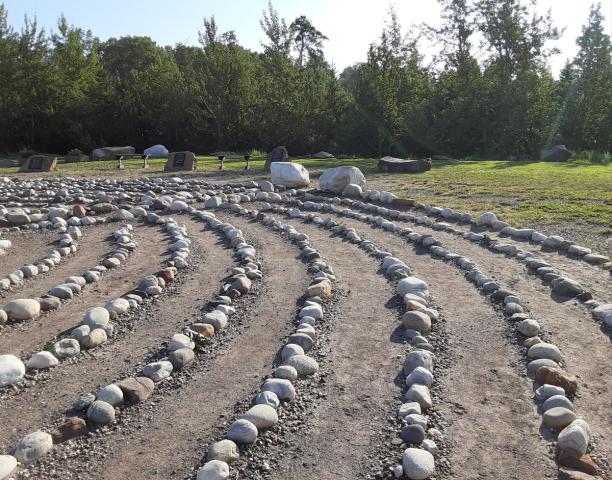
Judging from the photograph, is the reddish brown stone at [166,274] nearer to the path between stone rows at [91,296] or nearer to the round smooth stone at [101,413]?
the path between stone rows at [91,296]

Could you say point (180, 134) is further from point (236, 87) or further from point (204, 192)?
point (204, 192)

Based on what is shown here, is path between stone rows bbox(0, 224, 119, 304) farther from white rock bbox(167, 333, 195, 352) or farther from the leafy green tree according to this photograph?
the leafy green tree

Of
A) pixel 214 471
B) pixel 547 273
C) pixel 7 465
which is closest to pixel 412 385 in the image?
pixel 214 471

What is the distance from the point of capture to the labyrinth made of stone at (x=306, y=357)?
10.8 ft

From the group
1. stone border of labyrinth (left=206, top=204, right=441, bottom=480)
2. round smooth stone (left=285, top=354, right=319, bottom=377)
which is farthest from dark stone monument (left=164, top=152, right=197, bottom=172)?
round smooth stone (left=285, top=354, right=319, bottom=377)

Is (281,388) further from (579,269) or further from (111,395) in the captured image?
(579,269)

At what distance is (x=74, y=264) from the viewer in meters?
7.55

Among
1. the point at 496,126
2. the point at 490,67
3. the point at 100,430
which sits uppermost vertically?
the point at 490,67

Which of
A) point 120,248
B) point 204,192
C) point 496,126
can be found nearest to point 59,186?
point 204,192

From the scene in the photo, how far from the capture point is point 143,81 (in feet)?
109

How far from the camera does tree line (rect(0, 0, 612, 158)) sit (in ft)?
83.6

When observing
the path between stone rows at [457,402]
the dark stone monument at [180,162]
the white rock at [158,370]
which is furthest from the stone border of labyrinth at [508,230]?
the dark stone monument at [180,162]

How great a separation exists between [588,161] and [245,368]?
836 inches

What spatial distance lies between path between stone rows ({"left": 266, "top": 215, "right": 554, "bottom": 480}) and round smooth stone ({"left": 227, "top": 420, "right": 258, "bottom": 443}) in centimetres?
21
